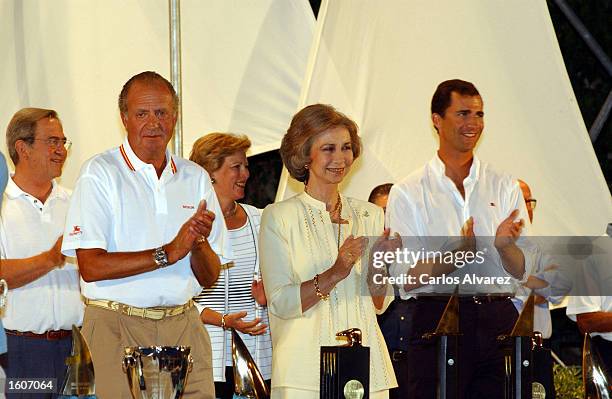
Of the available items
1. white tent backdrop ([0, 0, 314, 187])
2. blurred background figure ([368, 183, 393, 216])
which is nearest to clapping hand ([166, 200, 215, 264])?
blurred background figure ([368, 183, 393, 216])

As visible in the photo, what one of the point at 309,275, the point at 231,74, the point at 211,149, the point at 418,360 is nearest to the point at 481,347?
the point at 418,360

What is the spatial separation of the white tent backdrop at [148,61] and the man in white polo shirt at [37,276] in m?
1.65

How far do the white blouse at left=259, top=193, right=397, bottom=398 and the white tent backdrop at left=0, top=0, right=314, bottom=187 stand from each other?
2.72 metres

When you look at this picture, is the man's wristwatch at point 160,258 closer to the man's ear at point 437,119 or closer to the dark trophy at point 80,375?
the dark trophy at point 80,375

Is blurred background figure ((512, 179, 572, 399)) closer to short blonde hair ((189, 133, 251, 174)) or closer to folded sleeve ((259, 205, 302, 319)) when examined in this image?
folded sleeve ((259, 205, 302, 319))

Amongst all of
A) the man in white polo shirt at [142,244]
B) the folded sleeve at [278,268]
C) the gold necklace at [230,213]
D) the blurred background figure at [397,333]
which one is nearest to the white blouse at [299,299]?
the folded sleeve at [278,268]

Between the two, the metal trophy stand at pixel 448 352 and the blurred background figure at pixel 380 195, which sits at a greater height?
the blurred background figure at pixel 380 195

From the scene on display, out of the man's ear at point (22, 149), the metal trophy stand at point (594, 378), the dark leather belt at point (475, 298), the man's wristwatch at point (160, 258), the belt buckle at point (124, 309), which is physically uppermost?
the man's ear at point (22, 149)

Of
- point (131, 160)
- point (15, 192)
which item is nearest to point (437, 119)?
point (131, 160)

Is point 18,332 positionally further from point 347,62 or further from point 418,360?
point 347,62

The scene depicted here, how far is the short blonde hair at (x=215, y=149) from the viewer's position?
524cm

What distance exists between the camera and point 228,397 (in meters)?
5.07

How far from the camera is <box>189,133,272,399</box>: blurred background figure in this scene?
5055mm

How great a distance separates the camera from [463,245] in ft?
15.1
